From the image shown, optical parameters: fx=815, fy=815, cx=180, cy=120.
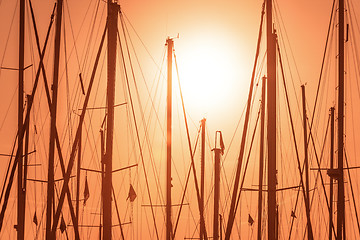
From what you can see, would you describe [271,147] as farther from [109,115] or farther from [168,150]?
[168,150]

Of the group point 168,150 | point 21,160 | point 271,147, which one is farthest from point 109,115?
point 168,150

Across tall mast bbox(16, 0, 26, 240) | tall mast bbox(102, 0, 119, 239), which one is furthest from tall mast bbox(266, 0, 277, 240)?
tall mast bbox(16, 0, 26, 240)

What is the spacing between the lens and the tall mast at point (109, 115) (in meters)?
20.8

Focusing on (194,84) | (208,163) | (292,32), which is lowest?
(208,163)

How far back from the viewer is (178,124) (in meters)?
36.8

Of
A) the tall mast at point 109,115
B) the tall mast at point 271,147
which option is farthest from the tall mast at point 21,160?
the tall mast at point 271,147

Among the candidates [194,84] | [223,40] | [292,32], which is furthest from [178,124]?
[292,32]

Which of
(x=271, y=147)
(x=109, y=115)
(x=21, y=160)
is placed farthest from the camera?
(x=21, y=160)

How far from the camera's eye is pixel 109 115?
21312 mm

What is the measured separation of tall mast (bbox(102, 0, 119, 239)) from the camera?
2084 centimetres

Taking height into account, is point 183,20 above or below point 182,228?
above

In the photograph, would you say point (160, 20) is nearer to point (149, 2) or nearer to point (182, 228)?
point (149, 2)

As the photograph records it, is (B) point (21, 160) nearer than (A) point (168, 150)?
Yes

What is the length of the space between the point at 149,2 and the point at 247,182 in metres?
9.98
